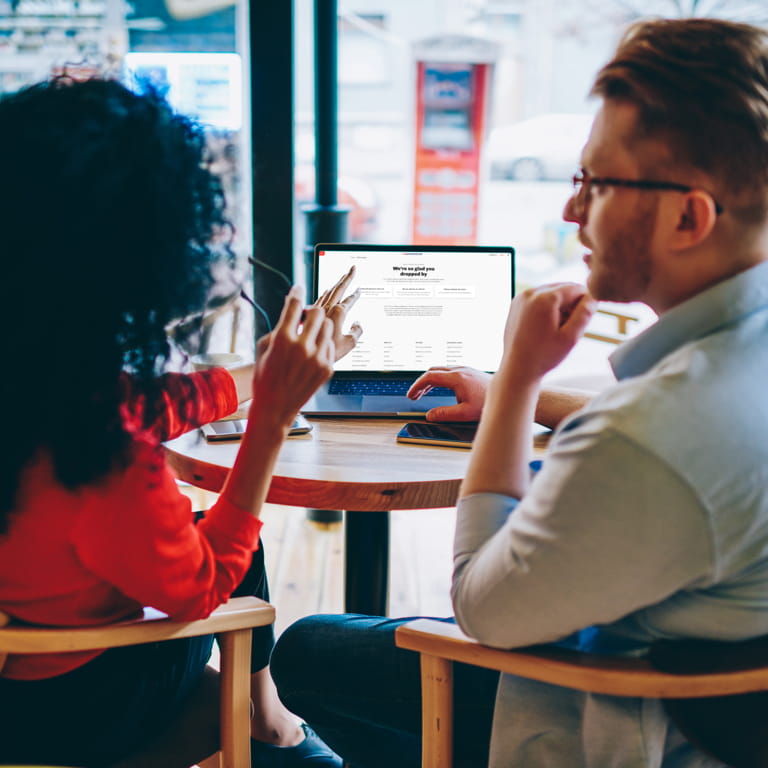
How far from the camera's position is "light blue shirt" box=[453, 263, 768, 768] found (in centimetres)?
67

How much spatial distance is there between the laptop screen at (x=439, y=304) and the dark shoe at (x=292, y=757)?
730mm

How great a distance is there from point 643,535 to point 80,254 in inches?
23.6

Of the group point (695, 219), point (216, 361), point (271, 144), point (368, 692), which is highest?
point (271, 144)

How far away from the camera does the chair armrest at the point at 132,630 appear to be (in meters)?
0.83

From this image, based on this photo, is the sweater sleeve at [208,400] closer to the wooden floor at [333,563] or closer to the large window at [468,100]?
the wooden floor at [333,563]

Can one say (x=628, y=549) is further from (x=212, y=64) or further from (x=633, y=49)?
(x=212, y=64)

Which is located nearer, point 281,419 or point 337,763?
point 281,419

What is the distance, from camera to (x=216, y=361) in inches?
63.4

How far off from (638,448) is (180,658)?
0.68 meters

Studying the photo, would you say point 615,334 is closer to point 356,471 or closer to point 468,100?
point 468,100

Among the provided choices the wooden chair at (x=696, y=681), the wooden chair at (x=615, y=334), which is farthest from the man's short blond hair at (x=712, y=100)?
the wooden chair at (x=615, y=334)

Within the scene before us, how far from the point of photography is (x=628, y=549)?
675 millimetres

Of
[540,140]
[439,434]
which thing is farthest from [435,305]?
[540,140]

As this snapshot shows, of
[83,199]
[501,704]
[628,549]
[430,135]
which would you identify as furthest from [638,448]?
[430,135]
